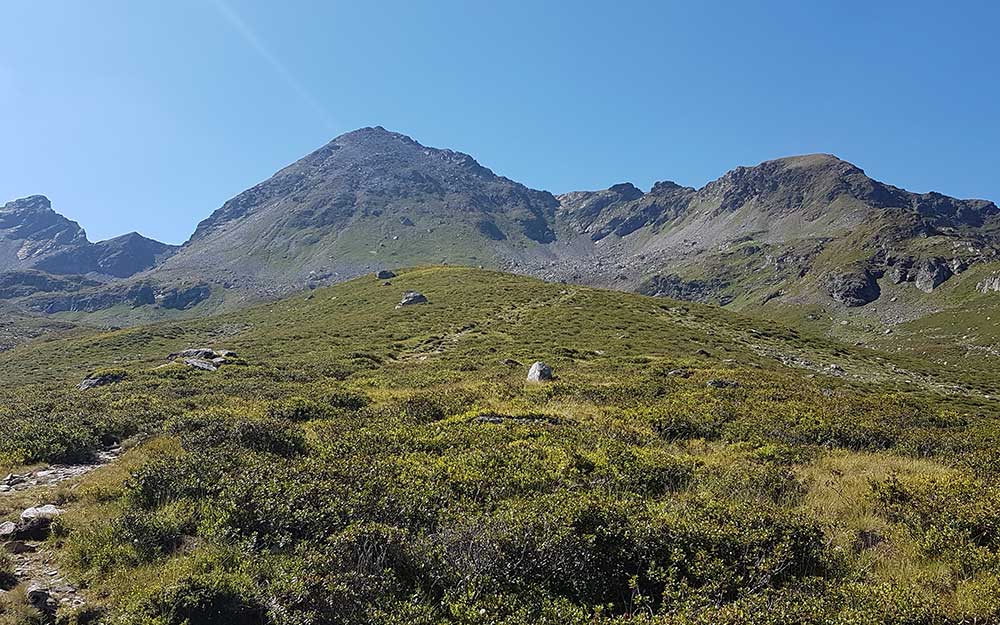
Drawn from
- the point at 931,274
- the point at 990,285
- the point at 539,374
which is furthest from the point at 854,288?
the point at 539,374

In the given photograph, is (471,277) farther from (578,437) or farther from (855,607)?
(855,607)

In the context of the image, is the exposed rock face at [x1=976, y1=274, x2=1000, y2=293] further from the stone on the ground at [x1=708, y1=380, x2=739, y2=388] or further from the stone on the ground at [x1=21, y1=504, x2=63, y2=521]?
the stone on the ground at [x1=21, y1=504, x2=63, y2=521]

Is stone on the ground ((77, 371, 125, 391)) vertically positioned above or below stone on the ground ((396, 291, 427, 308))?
below

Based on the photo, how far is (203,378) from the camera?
29703 mm

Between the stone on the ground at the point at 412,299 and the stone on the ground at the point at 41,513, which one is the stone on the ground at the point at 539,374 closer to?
the stone on the ground at the point at 41,513

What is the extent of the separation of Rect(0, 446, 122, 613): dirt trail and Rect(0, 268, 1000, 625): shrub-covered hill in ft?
0.73

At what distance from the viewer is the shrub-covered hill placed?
6707 mm

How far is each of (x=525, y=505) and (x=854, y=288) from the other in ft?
713

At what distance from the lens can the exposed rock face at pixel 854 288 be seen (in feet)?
598

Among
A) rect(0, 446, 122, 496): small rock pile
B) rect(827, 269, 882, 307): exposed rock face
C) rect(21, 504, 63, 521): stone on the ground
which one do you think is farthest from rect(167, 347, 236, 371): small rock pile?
rect(827, 269, 882, 307): exposed rock face

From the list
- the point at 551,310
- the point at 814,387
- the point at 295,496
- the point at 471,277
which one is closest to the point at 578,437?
the point at 295,496

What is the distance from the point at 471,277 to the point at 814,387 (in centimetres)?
6869

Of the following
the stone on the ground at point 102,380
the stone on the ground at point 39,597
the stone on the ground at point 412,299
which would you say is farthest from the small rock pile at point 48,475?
the stone on the ground at point 412,299

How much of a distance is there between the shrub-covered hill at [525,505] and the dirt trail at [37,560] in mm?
224
